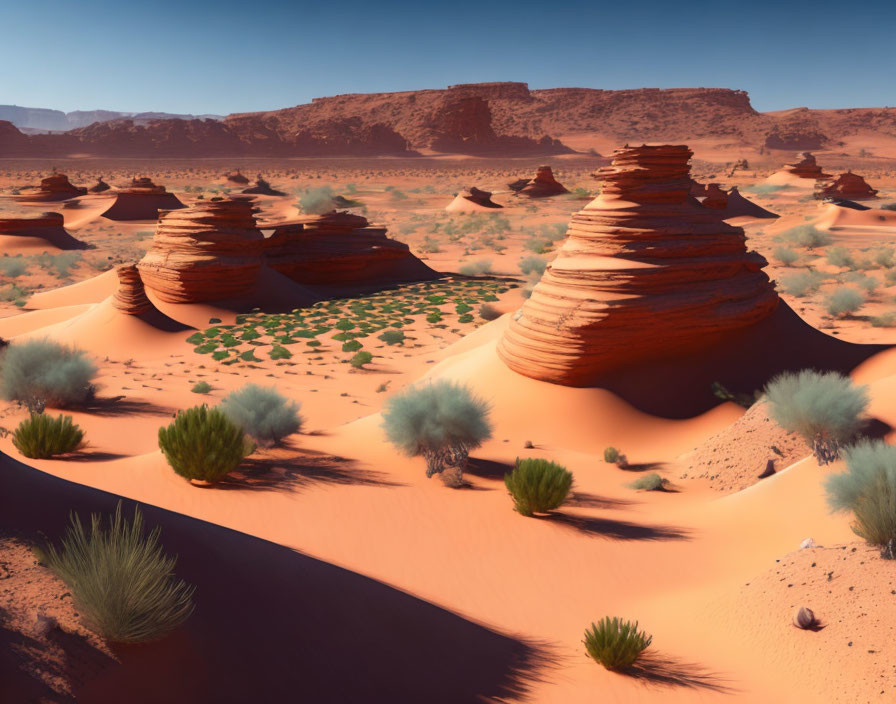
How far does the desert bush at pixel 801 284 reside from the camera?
22.3 m

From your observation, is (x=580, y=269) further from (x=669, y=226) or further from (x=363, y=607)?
(x=363, y=607)

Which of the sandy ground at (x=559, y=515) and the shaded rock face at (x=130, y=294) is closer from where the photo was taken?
the sandy ground at (x=559, y=515)

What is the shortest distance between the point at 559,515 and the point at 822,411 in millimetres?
3545

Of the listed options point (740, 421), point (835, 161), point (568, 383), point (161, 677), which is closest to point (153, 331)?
point (568, 383)

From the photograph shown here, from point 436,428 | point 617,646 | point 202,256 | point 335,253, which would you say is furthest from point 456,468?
point 335,253

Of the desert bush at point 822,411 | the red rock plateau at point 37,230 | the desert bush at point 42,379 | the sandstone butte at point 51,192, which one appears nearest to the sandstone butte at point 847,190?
the desert bush at point 822,411

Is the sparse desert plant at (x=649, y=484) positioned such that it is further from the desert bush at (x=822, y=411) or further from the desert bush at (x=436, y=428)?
the desert bush at (x=436, y=428)

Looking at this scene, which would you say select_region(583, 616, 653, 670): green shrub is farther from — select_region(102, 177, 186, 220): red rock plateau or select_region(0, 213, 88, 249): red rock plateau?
select_region(102, 177, 186, 220): red rock plateau

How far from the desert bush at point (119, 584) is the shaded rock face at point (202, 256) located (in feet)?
58.1

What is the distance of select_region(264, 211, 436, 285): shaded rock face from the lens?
2505cm

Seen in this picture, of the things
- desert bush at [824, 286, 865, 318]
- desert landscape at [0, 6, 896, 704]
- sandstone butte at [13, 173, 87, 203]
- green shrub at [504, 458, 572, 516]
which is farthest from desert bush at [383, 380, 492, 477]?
sandstone butte at [13, 173, 87, 203]

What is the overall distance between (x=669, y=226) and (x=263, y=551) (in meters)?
9.69

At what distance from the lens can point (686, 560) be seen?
7031mm

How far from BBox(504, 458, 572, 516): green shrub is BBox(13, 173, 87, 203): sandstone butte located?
53.1m
